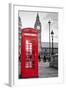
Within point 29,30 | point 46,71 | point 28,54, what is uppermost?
point 29,30

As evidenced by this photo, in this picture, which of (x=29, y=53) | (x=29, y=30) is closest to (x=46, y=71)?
(x=29, y=53)

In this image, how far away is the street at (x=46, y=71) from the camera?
347cm

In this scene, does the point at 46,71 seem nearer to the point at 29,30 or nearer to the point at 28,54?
the point at 28,54

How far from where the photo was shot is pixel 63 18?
3508 mm

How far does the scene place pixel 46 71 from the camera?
3510mm

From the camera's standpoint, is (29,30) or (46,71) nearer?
(29,30)

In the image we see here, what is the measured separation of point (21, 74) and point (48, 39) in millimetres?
646

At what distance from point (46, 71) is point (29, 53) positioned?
0.38 meters

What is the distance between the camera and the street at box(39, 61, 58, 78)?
3.47m

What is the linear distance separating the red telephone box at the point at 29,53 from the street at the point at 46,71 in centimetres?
8

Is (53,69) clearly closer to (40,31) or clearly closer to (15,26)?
(40,31)

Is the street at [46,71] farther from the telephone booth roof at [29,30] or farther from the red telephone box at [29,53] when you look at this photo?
the telephone booth roof at [29,30]

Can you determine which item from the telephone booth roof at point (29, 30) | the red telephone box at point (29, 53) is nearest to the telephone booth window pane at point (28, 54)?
the red telephone box at point (29, 53)

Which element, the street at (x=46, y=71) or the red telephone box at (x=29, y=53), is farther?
the street at (x=46, y=71)
